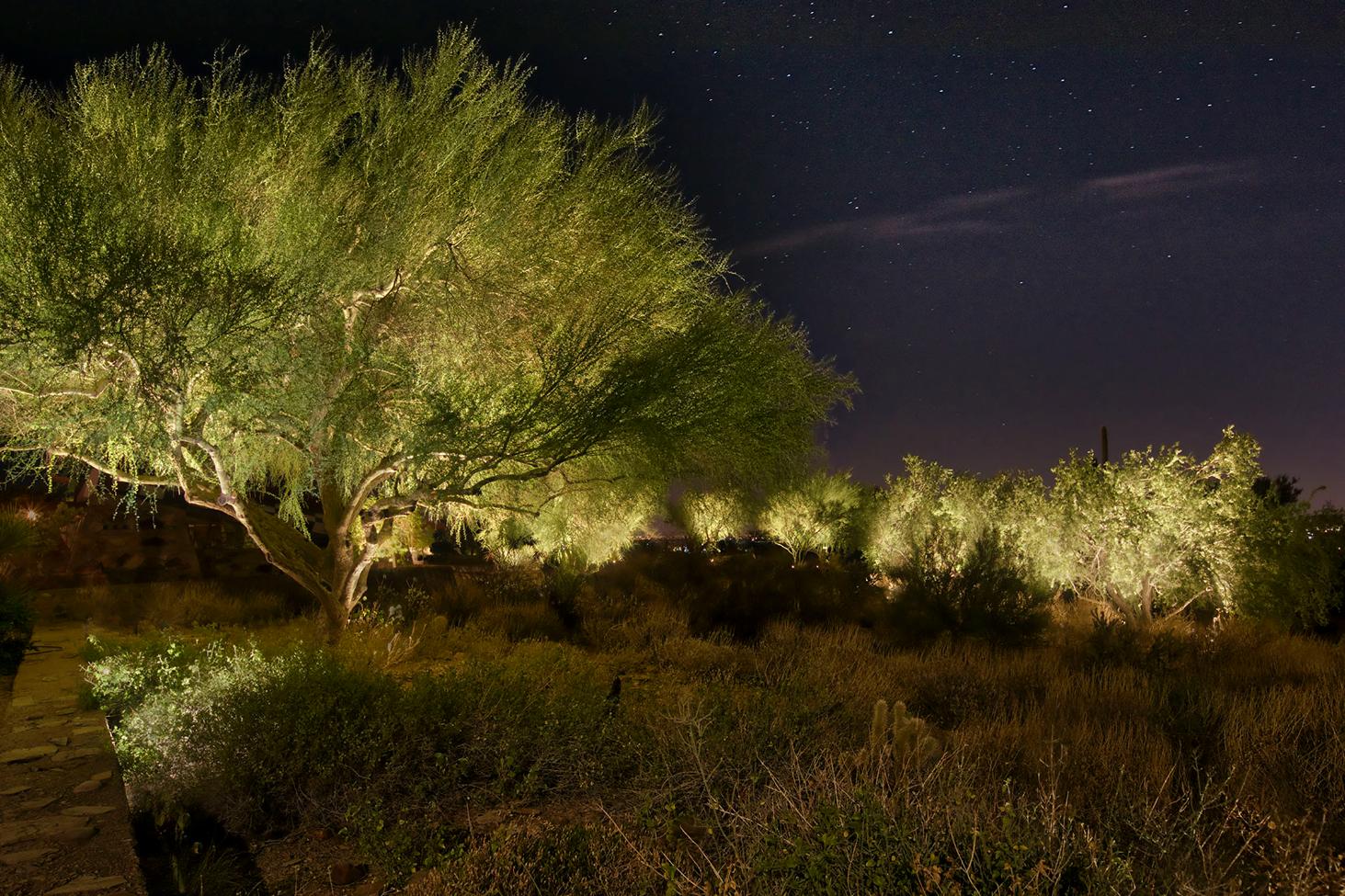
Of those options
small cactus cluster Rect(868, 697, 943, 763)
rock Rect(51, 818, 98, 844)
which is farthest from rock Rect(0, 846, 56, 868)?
small cactus cluster Rect(868, 697, 943, 763)

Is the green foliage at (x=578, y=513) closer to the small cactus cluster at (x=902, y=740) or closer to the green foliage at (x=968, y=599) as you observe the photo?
the small cactus cluster at (x=902, y=740)

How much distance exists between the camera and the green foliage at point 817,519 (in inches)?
1786

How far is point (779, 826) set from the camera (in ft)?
15.7

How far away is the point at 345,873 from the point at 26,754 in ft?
13.0

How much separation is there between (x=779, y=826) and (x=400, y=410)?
250 inches

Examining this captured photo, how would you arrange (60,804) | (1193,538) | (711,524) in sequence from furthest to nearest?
(711,524) → (1193,538) → (60,804)

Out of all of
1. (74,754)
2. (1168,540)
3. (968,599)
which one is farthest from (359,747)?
(1168,540)

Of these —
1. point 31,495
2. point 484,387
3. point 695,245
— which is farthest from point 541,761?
point 31,495

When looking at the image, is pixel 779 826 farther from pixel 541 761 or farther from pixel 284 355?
pixel 284 355

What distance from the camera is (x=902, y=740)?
20.0 feet

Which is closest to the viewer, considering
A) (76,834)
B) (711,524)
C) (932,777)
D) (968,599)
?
(932,777)

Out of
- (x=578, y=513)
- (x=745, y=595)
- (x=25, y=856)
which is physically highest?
(x=578, y=513)

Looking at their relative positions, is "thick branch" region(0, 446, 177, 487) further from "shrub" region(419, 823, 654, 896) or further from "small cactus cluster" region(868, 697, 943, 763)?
"small cactus cluster" region(868, 697, 943, 763)

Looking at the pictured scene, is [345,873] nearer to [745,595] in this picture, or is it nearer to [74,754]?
[74,754]
